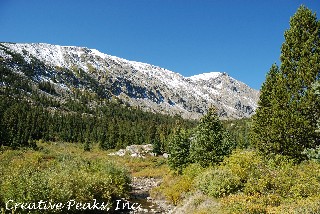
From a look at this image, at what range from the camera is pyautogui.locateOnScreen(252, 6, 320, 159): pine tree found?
2656cm

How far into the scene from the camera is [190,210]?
82.5ft

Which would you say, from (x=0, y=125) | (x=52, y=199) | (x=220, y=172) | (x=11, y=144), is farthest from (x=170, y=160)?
(x=0, y=125)

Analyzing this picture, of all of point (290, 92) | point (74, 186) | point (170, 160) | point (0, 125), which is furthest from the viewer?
point (0, 125)

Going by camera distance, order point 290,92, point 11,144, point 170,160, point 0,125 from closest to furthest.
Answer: point 290,92 → point 170,160 → point 11,144 → point 0,125

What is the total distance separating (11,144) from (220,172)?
7808 cm

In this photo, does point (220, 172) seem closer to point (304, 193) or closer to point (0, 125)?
point (304, 193)

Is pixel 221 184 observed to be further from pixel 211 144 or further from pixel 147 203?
pixel 211 144

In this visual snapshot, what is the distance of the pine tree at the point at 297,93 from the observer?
26562 millimetres

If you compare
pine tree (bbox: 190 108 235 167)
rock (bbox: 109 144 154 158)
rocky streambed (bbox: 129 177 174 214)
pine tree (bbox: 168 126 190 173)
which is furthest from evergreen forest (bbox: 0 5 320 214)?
rock (bbox: 109 144 154 158)

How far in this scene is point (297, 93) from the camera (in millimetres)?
27797

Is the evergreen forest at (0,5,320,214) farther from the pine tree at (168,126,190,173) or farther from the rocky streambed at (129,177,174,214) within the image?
the pine tree at (168,126,190,173)

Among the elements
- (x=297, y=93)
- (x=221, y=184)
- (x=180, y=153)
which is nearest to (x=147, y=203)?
(x=221, y=184)

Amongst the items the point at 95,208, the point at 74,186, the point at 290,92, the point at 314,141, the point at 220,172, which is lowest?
the point at 95,208

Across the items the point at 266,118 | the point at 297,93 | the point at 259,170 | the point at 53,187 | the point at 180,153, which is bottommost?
the point at 53,187
